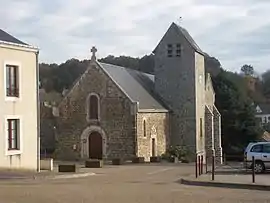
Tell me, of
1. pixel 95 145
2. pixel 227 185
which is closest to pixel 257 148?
pixel 227 185

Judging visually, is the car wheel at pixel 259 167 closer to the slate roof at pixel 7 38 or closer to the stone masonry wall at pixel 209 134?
the slate roof at pixel 7 38

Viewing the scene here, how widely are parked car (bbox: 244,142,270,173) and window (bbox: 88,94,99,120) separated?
27209mm

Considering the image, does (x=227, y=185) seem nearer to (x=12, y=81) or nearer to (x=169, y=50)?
(x=12, y=81)

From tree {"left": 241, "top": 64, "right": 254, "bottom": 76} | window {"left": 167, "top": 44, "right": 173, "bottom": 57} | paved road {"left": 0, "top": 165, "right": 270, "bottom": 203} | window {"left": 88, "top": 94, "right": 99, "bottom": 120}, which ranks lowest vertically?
paved road {"left": 0, "top": 165, "right": 270, "bottom": 203}

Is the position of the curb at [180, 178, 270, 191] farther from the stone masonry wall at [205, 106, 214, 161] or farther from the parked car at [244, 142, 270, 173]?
the stone masonry wall at [205, 106, 214, 161]

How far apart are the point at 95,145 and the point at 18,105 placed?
2300 cm

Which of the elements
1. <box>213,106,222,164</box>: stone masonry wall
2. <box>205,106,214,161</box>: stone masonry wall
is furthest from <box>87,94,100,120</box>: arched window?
<box>213,106,222,164</box>: stone masonry wall

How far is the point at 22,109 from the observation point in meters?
34.4

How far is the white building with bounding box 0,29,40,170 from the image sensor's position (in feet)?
108

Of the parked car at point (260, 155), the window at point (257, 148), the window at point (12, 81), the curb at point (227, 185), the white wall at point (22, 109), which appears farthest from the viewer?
the window at point (12, 81)

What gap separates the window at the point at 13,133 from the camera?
33469 mm

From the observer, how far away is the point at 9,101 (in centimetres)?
3338

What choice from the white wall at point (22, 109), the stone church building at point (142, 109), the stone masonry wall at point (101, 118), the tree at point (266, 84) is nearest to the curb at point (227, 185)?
the white wall at point (22, 109)

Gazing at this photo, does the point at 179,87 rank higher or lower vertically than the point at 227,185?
higher
